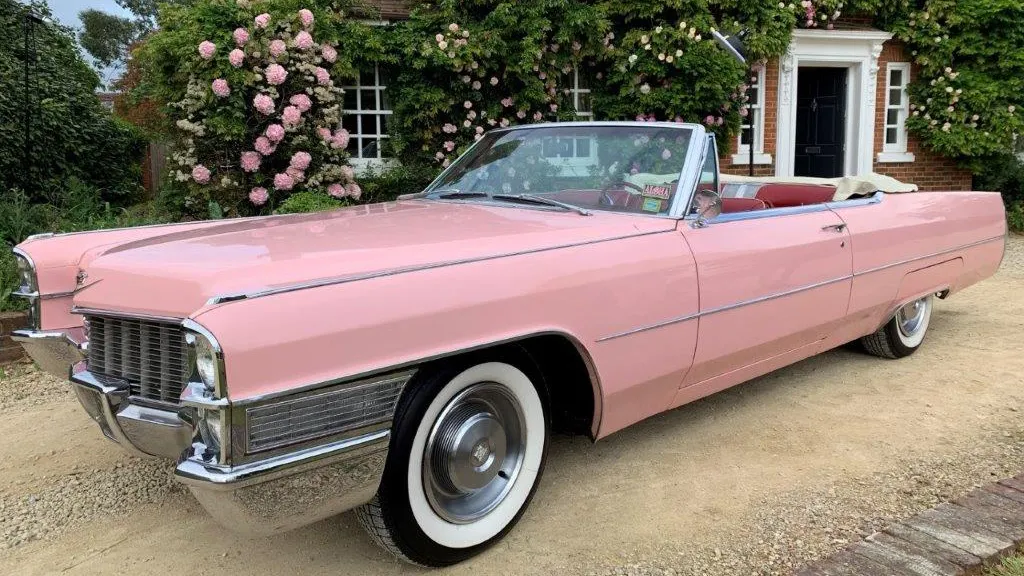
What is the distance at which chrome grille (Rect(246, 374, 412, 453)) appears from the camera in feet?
6.29

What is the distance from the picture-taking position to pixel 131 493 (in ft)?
10.0

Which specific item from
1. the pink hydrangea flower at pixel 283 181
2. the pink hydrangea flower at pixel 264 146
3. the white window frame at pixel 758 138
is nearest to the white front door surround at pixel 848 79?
the white window frame at pixel 758 138

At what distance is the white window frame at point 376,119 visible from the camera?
29.9ft

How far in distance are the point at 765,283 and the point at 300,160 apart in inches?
212

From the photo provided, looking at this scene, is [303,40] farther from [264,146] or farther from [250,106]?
[264,146]

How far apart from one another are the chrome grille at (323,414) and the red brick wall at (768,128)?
923 centimetres

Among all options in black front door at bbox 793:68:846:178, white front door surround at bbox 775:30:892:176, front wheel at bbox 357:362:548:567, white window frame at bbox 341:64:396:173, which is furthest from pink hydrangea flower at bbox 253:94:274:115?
black front door at bbox 793:68:846:178

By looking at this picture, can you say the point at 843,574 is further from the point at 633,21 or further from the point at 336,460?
the point at 633,21

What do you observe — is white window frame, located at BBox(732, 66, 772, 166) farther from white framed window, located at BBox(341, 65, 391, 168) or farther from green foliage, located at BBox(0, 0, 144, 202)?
green foliage, located at BBox(0, 0, 144, 202)

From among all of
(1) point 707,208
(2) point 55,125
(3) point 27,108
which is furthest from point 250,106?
(1) point 707,208

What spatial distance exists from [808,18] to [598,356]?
30.8ft

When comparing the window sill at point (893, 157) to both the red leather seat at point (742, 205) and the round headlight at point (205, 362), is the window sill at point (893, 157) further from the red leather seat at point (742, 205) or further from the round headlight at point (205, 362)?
the round headlight at point (205, 362)

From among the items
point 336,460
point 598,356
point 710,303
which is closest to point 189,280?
point 336,460

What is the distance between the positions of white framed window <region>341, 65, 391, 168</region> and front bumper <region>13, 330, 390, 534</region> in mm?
7042
